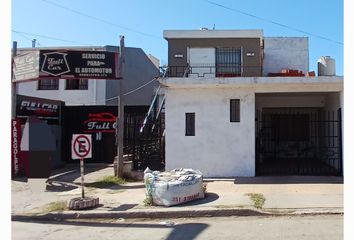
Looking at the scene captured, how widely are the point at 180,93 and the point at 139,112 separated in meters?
7.65

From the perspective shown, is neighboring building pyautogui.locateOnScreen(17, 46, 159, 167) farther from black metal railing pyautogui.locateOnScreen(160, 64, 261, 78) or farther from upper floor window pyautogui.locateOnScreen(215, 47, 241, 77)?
upper floor window pyautogui.locateOnScreen(215, 47, 241, 77)

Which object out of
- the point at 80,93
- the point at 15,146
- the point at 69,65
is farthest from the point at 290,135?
the point at 80,93

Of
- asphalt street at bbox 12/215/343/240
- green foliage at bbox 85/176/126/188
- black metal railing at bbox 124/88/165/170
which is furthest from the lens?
black metal railing at bbox 124/88/165/170

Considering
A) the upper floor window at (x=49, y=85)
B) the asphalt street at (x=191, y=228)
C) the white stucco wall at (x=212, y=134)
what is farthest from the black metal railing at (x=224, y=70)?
the upper floor window at (x=49, y=85)

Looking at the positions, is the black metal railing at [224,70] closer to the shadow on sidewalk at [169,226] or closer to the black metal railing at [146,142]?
the black metal railing at [146,142]

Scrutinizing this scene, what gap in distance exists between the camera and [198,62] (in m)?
20.7

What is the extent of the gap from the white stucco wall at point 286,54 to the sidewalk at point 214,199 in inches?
377

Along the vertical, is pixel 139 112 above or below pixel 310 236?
above

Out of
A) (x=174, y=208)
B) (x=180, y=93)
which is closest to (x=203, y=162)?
(x=180, y=93)

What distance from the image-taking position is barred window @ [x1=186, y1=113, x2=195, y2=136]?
15098 millimetres

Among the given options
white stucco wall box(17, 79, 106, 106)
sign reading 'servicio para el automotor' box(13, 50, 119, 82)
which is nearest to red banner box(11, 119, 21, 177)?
sign reading 'servicio para el automotor' box(13, 50, 119, 82)

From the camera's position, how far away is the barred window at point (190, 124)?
15.1 meters

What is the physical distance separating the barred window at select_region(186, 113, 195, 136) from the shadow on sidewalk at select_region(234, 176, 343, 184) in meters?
2.30
